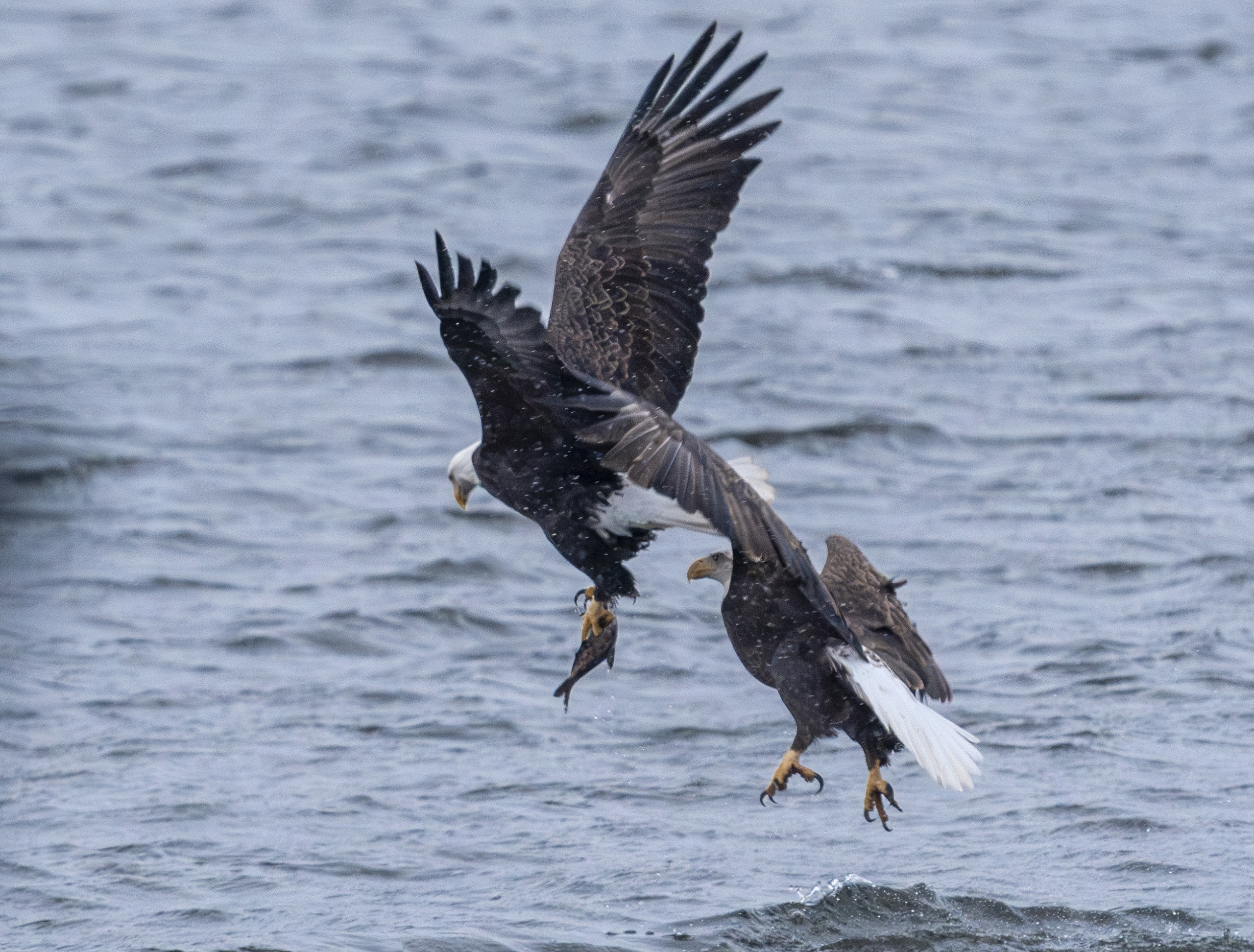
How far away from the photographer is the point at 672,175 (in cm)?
641

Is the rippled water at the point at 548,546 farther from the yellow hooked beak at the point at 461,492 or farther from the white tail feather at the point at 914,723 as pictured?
the yellow hooked beak at the point at 461,492

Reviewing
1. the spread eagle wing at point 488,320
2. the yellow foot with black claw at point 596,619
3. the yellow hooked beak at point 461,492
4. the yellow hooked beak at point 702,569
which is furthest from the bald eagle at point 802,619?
Result: the yellow hooked beak at point 461,492

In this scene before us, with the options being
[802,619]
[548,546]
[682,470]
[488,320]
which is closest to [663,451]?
[682,470]

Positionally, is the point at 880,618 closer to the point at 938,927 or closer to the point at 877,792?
the point at 877,792

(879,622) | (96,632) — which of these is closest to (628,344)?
(879,622)

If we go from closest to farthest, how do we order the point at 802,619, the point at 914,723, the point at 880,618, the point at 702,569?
the point at 914,723
the point at 802,619
the point at 702,569
the point at 880,618

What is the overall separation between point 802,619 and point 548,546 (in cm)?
380

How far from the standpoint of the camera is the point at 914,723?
17.7 feet

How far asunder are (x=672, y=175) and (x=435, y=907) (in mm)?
2358

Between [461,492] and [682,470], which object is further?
[461,492]

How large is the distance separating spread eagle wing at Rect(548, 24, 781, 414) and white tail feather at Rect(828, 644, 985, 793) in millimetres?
968

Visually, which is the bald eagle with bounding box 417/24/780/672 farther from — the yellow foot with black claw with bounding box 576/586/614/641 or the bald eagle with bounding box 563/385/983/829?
the bald eagle with bounding box 563/385/983/829

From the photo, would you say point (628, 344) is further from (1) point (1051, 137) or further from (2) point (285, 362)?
(1) point (1051, 137)

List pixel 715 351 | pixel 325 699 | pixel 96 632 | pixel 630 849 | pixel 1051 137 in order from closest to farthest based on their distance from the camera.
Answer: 1. pixel 630 849
2. pixel 325 699
3. pixel 96 632
4. pixel 715 351
5. pixel 1051 137
